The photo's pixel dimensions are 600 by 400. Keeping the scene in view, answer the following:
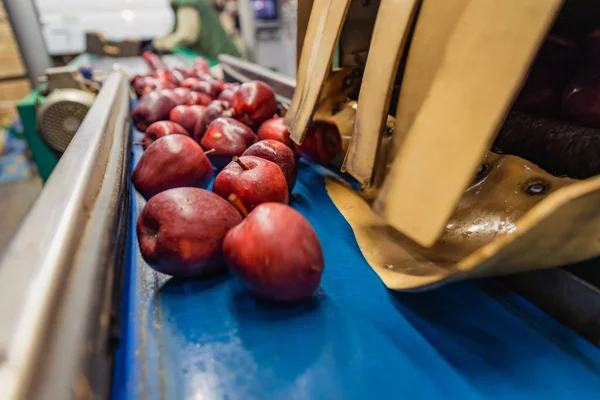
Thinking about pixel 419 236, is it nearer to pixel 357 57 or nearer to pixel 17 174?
pixel 357 57

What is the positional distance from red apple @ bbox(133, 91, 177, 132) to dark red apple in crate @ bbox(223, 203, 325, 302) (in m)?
1.14

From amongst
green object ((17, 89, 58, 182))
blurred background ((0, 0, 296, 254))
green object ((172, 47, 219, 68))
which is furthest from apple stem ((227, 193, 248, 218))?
green object ((172, 47, 219, 68))

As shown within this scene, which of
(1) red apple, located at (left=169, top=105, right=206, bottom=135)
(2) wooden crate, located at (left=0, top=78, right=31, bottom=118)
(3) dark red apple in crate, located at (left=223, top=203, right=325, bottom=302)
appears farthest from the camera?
(2) wooden crate, located at (left=0, top=78, right=31, bottom=118)

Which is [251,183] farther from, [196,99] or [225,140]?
[196,99]

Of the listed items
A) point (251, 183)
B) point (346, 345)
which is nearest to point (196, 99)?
point (251, 183)

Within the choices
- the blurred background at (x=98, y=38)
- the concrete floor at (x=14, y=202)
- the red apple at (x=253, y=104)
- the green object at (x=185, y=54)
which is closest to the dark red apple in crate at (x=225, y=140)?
the red apple at (x=253, y=104)

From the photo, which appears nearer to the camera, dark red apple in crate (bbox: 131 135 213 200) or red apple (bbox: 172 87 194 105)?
dark red apple in crate (bbox: 131 135 213 200)

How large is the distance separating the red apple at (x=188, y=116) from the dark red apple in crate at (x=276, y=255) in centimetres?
91

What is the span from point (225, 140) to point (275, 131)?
0.15m

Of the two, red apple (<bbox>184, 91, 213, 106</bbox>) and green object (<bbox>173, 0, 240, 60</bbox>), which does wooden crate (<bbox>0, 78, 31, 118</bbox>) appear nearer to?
green object (<bbox>173, 0, 240, 60</bbox>)

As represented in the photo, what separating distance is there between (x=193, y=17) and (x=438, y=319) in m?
5.70

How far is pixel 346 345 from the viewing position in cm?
56

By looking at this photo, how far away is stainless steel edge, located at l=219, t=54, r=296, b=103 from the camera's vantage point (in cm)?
174

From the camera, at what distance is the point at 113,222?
618 millimetres
